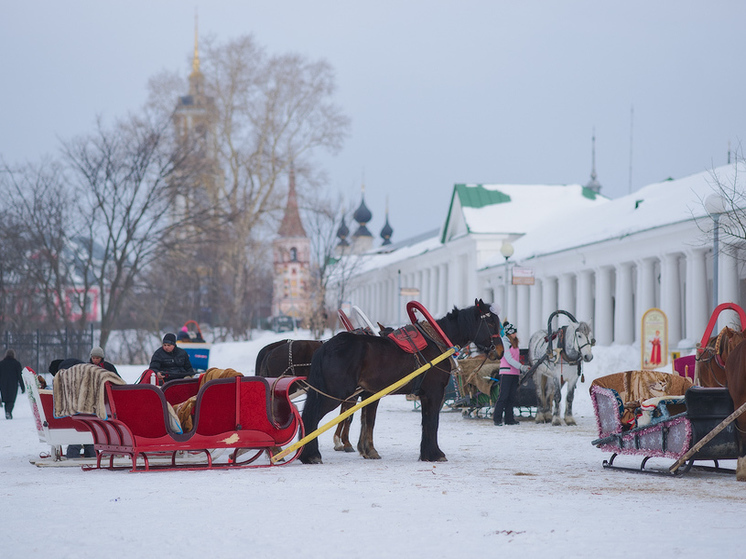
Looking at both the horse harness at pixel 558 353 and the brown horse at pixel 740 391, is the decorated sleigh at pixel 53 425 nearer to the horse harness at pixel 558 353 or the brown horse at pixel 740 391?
the brown horse at pixel 740 391

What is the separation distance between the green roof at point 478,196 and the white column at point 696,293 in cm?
2974

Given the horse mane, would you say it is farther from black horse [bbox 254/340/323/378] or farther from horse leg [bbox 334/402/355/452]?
horse leg [bbox 334/402/355/452]

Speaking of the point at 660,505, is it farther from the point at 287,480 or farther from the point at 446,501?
the point at 287,480

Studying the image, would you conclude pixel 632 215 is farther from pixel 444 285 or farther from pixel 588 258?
pixel 444 285

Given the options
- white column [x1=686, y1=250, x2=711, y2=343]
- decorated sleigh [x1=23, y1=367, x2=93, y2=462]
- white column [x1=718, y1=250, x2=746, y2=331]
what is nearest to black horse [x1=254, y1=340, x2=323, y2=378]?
decorated sleigh [x1=23, y1=367, x2=93, y2=462]

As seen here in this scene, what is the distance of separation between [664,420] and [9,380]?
623 inches

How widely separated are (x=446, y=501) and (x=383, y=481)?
1.65 metres

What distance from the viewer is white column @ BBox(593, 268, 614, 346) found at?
41.8 metres

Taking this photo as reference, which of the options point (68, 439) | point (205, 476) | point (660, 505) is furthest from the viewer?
point (68, 439)

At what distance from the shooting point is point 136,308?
198ft

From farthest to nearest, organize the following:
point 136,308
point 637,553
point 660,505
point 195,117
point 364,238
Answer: point 364,238
point 136,308
point 195,117
point 660,505
point 637,553

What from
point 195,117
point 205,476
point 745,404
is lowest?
point 205,476

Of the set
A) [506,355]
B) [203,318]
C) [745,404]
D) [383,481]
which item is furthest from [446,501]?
[203,318]

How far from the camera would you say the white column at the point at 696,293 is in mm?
33406
